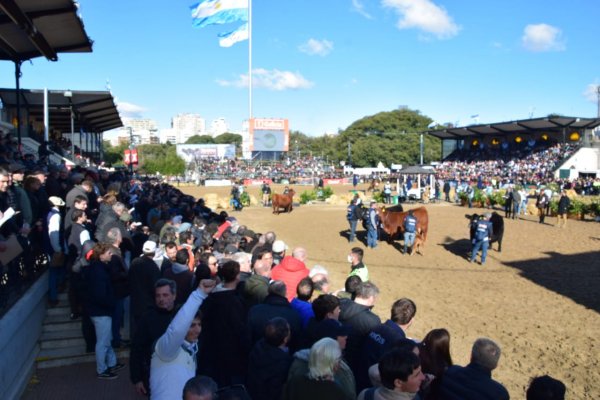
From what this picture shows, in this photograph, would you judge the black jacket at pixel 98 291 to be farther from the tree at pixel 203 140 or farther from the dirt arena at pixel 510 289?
the tree at pixel 203 140

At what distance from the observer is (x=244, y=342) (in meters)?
4.35

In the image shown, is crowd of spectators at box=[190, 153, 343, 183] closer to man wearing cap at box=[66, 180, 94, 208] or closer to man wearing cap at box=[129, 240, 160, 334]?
man wearing cap at box=[66, 180, 94, 208]

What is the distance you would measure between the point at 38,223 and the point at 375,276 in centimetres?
765

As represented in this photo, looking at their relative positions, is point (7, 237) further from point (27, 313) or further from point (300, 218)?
point (300, 218)

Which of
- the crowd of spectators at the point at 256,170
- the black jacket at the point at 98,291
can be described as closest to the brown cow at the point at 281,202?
the black jacket at the point at 98,291

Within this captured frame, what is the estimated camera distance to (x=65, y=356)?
6836 millimetres

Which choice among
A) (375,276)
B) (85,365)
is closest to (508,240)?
(375,276)

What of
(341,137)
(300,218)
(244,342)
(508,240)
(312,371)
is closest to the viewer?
(312,371)

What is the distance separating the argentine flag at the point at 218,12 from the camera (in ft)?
92.9

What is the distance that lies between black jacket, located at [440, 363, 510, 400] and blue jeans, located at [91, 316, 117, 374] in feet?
14.1

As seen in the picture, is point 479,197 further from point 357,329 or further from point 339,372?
point 339,372

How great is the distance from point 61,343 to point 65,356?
0.25m

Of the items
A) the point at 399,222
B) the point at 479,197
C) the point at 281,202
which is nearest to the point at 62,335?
the point at 399,222

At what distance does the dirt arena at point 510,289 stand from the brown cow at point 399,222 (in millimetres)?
456
